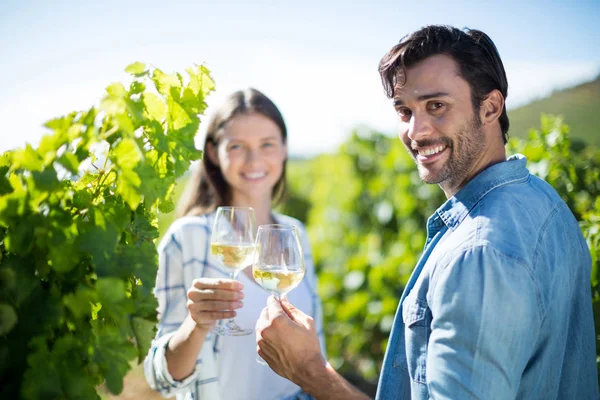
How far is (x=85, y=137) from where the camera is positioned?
1.33 meters

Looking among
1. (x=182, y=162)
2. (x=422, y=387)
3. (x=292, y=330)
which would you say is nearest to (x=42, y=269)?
(x=182, y=162)

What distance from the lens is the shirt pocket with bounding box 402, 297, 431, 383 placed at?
1775 mm

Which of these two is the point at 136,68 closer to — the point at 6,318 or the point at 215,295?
the point at 6,318

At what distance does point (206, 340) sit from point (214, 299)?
0.59m

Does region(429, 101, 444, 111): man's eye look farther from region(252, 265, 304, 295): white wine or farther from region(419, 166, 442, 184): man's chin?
region(252, 265, 304, 295): white wine

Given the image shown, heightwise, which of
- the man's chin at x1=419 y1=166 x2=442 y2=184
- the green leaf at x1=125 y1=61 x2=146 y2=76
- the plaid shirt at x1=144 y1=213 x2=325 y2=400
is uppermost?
the green leaf at x1=125 y1=61 x2=146 y2=76

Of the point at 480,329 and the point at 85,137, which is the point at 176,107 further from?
the point at 480,329

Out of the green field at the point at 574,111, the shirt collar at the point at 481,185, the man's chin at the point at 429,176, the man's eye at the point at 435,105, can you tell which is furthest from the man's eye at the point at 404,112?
the green field at the point at 574,111

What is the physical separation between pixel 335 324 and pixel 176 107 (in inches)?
207

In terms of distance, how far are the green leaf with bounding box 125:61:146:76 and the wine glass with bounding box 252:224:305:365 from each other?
2.91 ft

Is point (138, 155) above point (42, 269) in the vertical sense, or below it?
above

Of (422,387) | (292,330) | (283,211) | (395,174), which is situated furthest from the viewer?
(283,211)

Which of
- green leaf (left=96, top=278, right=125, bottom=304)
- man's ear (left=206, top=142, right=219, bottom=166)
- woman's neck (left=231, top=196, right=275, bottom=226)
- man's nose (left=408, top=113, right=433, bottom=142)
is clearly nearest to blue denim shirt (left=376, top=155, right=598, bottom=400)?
man's nose (left=408, top=113, right=433, bottom=142)

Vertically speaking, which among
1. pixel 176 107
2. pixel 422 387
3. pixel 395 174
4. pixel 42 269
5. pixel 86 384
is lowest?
pixel 422 387
